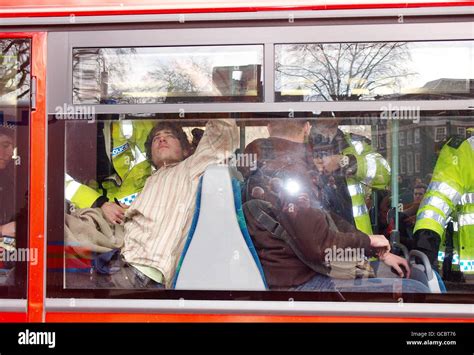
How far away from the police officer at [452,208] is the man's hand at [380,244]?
0.62ft

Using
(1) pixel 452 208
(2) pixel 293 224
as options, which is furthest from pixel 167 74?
(1) pixel 452 208

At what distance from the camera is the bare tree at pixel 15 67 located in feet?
13.5

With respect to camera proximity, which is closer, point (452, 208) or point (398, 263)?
point (398, 263)

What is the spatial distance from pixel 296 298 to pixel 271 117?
1059mm

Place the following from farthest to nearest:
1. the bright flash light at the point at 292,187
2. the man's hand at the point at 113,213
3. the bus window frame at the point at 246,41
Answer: the man's hand at the point at 113,213
the bright flash light at the point at 292,187
the bus window frame at the point at 246,41

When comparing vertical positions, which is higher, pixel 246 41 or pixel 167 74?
pixel 246 41

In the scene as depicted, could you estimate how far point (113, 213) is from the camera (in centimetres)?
421

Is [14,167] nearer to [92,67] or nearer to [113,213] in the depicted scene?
[113,213]

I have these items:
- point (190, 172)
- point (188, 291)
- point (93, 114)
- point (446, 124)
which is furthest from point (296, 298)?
point (93, 114)

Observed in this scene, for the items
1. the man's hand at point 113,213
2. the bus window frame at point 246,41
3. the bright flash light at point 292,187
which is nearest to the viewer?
the bus window frame at point 246,41

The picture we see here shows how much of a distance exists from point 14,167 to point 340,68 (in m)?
2.03

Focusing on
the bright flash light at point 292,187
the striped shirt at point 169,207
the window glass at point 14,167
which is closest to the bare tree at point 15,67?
the window glass at point 14,167

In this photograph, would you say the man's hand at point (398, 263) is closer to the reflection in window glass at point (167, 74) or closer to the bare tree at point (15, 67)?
the reflection in window glass at point (167, 74)
